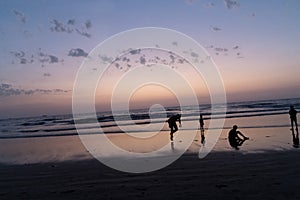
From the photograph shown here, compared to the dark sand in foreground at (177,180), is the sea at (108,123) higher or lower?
higher

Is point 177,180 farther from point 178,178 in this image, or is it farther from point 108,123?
point 108,123

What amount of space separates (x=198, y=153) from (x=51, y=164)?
6.63 meters

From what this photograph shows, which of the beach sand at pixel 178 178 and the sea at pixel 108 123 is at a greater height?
the sea at pixel 108 123

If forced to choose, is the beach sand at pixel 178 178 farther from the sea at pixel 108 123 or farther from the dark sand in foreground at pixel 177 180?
the sea at pixel 108 123

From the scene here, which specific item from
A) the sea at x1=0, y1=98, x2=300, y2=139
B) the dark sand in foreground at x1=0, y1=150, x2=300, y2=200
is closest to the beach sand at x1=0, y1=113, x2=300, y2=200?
the dark sand in foreground at x1=0, y1=150, x2=300, y2=200

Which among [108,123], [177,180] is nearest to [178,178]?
[177,180]

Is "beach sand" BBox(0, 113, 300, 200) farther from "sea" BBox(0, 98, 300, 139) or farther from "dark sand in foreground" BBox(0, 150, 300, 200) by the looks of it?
"sea" BBox(0, 98, 300, 139)

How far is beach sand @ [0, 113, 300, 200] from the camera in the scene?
863 centimetres

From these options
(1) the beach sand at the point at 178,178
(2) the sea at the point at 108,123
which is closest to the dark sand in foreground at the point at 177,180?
(1) the beach sand at the point at 178,178

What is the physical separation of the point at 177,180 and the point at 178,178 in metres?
0.29

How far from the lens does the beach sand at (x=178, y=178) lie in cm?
863

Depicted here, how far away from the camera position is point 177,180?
10.2 metres

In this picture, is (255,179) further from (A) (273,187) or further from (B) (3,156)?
(B) (3,156)

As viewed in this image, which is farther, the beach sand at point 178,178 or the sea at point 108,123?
the sea at point 108,123
